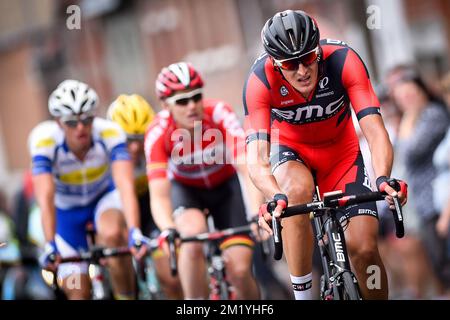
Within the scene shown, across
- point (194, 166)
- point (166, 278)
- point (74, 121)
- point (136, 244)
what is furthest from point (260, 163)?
point (166, 278)

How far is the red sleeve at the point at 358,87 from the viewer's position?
6.73 meters

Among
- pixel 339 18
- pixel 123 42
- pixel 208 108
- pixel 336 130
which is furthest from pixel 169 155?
pixel 123 42

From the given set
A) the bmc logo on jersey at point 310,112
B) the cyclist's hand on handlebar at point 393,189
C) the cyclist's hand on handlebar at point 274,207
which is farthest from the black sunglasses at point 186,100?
the cyclist's hand on handlebar at point 393,189

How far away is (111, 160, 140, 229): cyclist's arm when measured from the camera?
885cm

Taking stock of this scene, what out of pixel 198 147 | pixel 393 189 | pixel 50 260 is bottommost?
pixel 50 260

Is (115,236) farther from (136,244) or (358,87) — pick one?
(358,87)

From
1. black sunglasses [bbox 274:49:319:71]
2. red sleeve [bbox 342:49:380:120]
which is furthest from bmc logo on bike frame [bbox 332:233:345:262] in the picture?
black sunglasses [bbox 274:49:319:71]

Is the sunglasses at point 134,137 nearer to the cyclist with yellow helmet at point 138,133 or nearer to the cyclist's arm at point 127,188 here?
the cyclist with yellow helmet at point 138,133

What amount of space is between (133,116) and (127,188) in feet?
3.89

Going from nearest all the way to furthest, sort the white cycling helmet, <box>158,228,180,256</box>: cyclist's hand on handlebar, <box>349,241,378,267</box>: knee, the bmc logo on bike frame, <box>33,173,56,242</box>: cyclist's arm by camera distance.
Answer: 1. the bmc logo on bike frame
2. <box>349,241,378,267</box>: knee
3. <box>158,228,180,256</box>: cyclist's hand on handlebar
4. <box>33,173,56,242</box>: cyclist's arm
5. the white cycling helmet

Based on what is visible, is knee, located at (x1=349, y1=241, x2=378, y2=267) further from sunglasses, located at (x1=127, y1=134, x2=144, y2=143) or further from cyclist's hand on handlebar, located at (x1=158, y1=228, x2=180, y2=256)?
sunglasses, located at (x1=127, y1=134, x2=144, y2=143)

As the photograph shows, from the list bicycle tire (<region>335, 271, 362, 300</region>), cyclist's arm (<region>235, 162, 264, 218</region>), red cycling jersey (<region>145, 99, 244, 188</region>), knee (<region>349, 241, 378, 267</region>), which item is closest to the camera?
bicycle tire (<region>335, 271, 362, 300</region>)

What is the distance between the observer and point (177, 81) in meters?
8.55

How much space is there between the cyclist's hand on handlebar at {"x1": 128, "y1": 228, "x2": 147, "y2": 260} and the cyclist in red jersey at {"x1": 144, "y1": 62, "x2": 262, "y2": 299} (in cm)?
25
